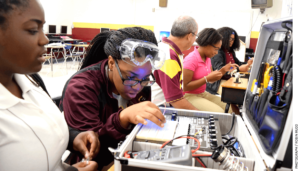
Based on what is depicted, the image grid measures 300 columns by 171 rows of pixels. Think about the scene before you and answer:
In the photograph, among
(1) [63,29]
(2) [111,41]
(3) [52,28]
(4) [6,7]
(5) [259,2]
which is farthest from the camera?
(1) [63,29]

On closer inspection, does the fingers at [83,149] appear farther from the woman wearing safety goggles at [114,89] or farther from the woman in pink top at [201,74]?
the woman in pink top at [201,74]

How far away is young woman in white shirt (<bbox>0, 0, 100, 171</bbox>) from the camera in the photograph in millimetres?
588

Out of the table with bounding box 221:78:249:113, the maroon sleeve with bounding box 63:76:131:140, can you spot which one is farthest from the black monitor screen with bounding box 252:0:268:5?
the maroon sleeve with bounding box 63:76:131:140

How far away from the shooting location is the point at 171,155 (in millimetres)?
692

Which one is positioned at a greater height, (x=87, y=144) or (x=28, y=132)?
(x=28, y=132)

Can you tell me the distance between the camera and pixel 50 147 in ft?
2.37

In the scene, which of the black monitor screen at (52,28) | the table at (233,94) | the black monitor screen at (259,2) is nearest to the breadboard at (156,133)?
the table at (233,94)

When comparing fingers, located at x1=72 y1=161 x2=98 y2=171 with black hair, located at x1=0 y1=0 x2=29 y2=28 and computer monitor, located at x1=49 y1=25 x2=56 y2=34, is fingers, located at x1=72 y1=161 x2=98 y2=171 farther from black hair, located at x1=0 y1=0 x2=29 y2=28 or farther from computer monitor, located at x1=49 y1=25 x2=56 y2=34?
computer monitor, located at x1=49 y1=25 x2=56 y2=34

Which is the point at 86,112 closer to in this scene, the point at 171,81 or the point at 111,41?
the point at 111,41

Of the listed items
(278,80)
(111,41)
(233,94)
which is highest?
(111,41)

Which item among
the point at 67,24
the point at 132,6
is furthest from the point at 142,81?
the point at 67,24

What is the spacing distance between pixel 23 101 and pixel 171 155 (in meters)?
0.50

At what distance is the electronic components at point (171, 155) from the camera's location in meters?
0.65

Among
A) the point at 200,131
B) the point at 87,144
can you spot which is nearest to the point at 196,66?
the point at 200,131
